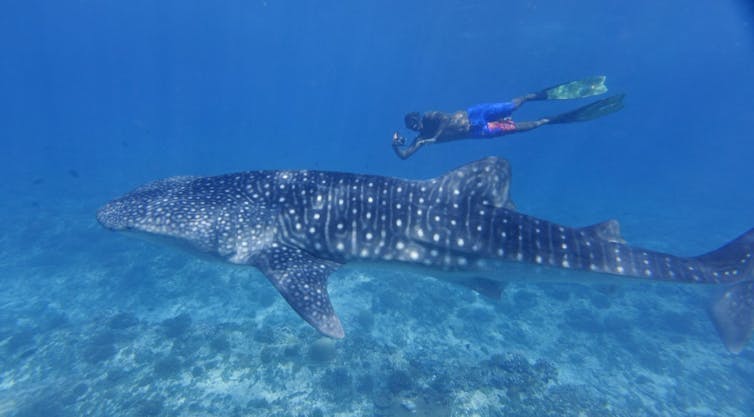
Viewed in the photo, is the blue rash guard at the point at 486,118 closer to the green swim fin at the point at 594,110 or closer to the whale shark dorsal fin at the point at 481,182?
the green swim fin at the point at 594,110

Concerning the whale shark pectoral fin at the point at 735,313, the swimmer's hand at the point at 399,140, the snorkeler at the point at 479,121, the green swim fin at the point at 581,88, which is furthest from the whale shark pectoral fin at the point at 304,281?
the green swim fin at the point at 581,88

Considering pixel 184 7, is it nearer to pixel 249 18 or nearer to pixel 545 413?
pixel 249 18

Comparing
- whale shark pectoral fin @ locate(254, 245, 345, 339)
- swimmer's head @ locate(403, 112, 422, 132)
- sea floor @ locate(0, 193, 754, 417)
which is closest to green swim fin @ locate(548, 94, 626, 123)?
swimmer's head @ locate(403, 112, 422, 132)

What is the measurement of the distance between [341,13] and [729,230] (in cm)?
6469

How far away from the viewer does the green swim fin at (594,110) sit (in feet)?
37.7

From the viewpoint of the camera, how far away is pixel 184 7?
89.1 m

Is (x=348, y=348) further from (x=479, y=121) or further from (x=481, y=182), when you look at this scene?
(x=479, y=121)

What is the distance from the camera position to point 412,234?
7.12 metres

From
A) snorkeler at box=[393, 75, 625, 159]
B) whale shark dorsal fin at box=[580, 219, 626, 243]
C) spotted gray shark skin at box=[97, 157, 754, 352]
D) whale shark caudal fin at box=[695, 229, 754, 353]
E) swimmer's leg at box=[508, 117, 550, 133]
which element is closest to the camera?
spotted gray shark skin at box=[97, 157, 754, 352]

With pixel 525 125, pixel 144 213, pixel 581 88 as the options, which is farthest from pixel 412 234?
pixel 581 88

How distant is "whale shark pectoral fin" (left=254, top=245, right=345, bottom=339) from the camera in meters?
6.21

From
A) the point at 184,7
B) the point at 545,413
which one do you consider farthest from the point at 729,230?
the point at 184,7

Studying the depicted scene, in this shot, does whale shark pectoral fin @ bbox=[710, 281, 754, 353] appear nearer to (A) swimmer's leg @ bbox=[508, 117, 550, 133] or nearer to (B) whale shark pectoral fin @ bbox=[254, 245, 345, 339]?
(A) swimmer's leg @ bbox=[508, 117, 550, 133]

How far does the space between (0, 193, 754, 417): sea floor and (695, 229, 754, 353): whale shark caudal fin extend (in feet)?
6.02
